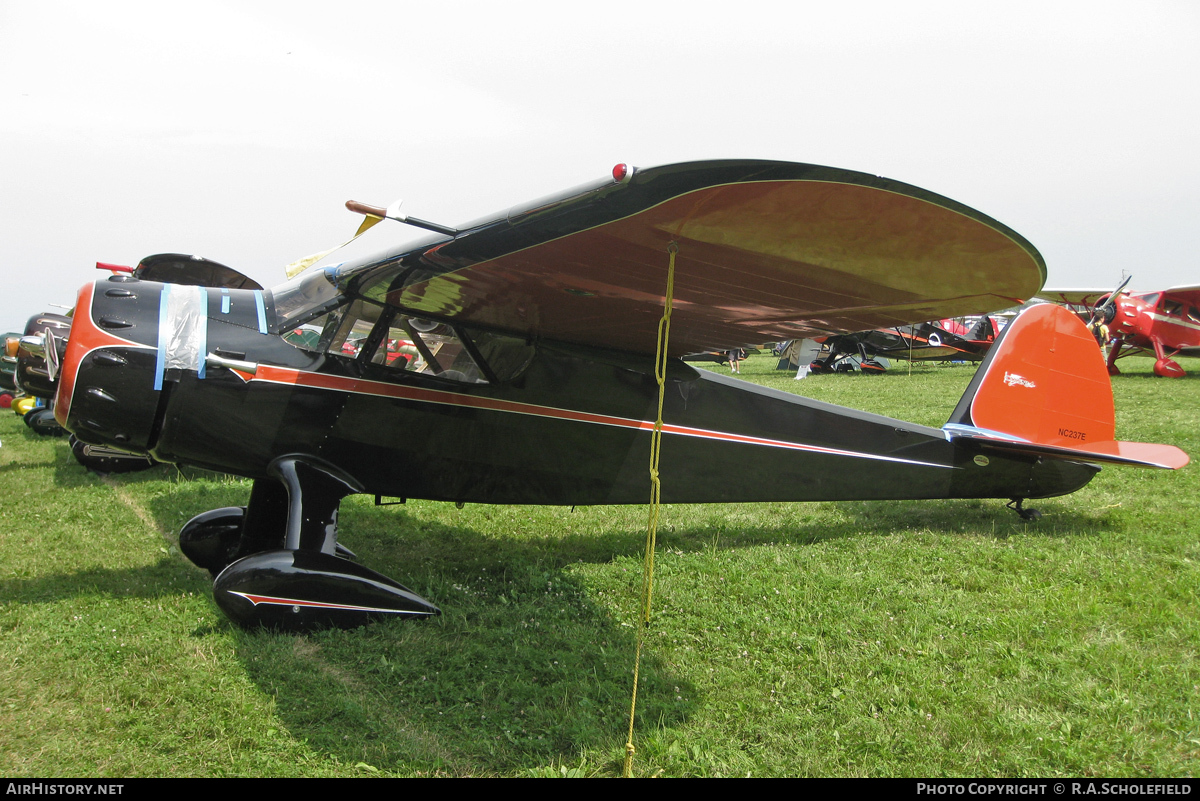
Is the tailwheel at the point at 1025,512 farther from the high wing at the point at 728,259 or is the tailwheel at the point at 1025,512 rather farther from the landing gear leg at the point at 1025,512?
the high wing at the point at 728,259

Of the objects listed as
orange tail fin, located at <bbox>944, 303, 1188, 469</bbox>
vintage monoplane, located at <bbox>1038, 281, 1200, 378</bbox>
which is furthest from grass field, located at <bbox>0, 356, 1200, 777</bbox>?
vintage monoplane, located at <bbox>1038, 281, 1200, 378</bbox>

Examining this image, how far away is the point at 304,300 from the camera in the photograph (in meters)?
4.42

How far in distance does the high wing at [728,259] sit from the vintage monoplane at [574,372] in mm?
13

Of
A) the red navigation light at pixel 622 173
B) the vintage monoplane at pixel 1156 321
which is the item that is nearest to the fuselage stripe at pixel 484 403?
the red navigation light at pixel 622 173

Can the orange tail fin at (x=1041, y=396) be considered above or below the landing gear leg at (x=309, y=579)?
above

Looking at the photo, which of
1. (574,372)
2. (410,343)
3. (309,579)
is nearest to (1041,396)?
(574,372)

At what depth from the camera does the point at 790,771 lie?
9.45ft

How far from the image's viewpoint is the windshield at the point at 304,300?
14.2 feet

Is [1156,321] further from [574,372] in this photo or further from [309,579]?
[309,579]

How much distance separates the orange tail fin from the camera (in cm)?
601

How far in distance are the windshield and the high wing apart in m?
0.26

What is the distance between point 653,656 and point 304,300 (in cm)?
296
